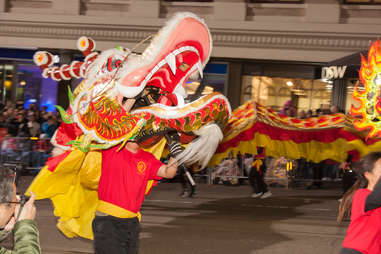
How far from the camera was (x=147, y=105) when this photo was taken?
15.6 feet

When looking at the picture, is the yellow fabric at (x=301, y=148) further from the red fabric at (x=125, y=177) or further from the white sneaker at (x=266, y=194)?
the red fabric at (x=125, y=177)

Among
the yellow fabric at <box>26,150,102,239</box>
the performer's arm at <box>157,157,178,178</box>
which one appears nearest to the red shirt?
the performer's arm at <box>157,157,178,178</box>

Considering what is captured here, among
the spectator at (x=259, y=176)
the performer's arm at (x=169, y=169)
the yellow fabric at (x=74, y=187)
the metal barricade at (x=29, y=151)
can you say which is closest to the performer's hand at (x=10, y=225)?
the performer's arm at (x=169, y=169)

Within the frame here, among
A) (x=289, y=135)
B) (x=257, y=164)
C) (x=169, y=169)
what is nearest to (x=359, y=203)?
(x=169, y=169)

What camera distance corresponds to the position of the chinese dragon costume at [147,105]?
171 inches

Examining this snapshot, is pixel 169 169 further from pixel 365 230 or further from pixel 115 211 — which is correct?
pixel 365 230

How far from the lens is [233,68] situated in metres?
17.1

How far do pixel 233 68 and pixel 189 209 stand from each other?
779 cm

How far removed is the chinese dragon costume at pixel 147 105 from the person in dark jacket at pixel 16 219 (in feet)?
5.88

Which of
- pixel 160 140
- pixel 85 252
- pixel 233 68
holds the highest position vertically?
pixel 233 68

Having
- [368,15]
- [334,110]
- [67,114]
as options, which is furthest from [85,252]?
[368,15]

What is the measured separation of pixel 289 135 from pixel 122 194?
6585 mm

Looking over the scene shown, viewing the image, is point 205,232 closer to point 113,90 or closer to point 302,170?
point 113,90

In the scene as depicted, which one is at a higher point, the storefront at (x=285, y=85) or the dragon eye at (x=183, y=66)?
the storefront at (x=285, y=85)
